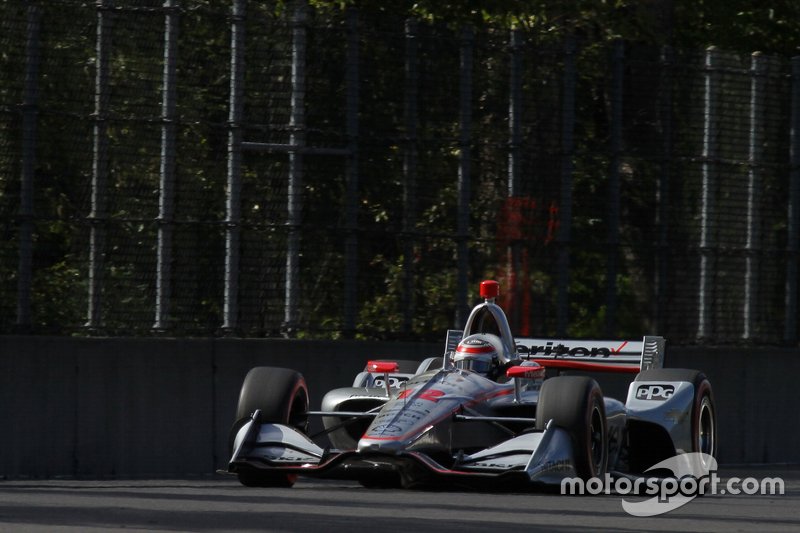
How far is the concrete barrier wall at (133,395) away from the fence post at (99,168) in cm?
40

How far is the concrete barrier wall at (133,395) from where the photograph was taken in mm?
10961

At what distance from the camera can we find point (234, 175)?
474 inches

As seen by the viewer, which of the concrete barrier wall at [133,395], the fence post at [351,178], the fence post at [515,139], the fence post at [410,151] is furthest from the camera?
the fence post at [515,139]

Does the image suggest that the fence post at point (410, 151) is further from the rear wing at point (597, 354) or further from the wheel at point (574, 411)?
the wheel at point (574, 411)

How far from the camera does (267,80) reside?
12.2 m

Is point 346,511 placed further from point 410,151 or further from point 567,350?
point 410,151

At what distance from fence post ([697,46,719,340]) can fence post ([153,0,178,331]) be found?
15.6 ft

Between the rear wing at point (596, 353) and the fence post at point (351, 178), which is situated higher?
the fence post at point (351, 178)

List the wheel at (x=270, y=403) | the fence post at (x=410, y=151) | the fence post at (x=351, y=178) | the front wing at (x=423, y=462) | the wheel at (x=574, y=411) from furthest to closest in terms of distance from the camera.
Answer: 1. the fence post at (x=410, y=151)
2. the fence post at (x=351, y=178)
3. the wheel at (x=270, y=403)
4. the wheel at (x=574, y=411)
5. the front wing at (x=423, y=462)

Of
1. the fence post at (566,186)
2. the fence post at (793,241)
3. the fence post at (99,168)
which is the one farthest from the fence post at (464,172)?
the fence post at (793,241)

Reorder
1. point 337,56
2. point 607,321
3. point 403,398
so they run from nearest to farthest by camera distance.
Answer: point 403,398, point 337,56, point 607,321

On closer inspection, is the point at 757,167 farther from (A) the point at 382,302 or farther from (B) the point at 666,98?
(A) the point at 382,302

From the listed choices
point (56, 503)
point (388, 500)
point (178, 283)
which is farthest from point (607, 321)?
point (56, 503)

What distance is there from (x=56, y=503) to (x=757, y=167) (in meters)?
7.79
